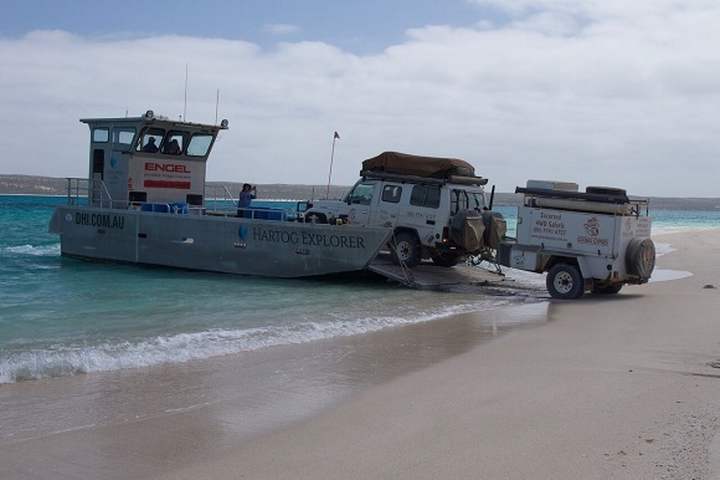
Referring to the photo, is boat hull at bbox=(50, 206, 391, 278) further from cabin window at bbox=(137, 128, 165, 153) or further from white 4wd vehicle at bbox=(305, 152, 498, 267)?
cabin window at bbox=(137, 128, 165, 153)

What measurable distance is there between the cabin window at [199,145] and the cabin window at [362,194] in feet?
17.7

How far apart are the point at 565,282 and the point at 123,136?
11.6 meters

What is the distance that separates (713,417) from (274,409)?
11.2 feet

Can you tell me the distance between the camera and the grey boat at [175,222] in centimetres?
1828

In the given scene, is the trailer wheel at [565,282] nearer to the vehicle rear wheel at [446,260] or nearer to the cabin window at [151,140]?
the vehicle rear wheel at [446,260]

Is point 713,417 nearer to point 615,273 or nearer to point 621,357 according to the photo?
point 621,357

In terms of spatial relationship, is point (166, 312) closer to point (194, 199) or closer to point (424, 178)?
point (424, 178)

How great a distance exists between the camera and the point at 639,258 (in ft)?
51.3

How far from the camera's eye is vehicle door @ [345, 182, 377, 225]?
1872cm

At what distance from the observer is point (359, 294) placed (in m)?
16.7

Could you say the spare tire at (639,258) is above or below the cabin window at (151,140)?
below

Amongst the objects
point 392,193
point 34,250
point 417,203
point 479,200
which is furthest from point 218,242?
point 34,250

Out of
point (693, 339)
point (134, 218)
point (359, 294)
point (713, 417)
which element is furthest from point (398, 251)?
point (713, 417)

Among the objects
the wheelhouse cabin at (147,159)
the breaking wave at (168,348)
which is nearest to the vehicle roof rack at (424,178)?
the breaking wave at (168,348)
